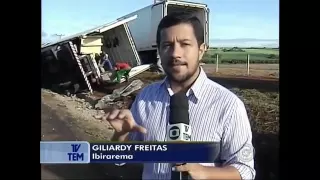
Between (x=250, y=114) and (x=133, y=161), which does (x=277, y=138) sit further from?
(x=133, y=161)

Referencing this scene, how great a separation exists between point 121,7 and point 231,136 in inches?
46.9

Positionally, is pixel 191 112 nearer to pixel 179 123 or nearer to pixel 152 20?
pixel 179 123

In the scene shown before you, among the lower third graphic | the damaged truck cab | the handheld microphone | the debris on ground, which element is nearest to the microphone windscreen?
the handheld microphone

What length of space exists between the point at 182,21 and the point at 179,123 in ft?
2.36

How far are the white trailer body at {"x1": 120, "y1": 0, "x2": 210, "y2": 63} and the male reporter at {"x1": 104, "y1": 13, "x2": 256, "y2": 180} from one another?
0.04 meters

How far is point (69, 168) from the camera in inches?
164

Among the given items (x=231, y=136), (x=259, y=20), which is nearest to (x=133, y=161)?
(x=231, y=136)

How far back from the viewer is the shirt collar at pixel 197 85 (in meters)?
4.16

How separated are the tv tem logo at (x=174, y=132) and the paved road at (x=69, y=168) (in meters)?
0.35

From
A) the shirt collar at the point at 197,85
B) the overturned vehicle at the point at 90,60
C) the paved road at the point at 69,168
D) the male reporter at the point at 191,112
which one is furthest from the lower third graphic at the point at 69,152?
the shirt collar at the point at 197,85

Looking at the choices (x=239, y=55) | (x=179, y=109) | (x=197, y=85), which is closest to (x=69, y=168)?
(x=179, y=109)

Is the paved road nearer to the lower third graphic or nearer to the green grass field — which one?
the lower third graphic
